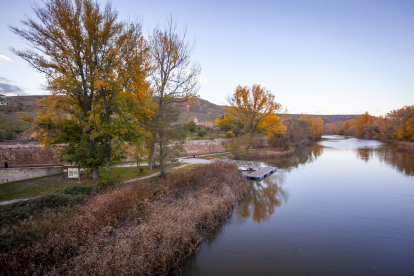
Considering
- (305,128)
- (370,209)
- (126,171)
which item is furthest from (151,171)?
(305,128)

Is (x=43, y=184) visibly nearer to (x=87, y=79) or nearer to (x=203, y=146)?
(x=87, y=79)

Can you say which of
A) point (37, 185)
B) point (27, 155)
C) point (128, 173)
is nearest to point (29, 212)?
point (37, 185)

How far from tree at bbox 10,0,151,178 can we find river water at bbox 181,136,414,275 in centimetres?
730

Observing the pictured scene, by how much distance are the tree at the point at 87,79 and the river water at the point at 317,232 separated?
23.9ft

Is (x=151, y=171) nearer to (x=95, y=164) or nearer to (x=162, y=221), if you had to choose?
(x=95, y=164)

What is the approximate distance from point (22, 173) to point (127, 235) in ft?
31.9

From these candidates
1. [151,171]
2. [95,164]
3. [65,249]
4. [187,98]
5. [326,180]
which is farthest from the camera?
[326,180]

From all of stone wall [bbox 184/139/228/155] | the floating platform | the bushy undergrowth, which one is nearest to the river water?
the bushy undergrowth

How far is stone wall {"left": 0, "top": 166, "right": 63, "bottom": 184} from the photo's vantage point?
37.7 feet

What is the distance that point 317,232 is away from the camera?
865 centimetres

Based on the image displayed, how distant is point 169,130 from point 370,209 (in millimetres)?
10532

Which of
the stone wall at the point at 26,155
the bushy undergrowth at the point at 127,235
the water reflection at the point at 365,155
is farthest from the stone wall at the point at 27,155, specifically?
the water reflection at the point at 365,155

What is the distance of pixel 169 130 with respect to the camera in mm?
12047

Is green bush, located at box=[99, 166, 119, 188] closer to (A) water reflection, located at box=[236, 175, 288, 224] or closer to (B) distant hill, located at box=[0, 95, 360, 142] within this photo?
(B) distant hill, located at box=[0, 95, 360, 142]
